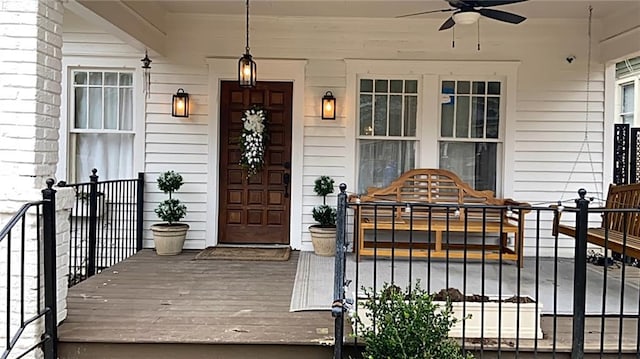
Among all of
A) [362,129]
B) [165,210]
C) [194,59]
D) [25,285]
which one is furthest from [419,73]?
[25,285]

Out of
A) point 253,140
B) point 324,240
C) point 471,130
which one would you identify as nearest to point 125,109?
point 253,140

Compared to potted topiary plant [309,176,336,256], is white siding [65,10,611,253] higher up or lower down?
higher up

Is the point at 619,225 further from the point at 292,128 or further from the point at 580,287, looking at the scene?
the point at 292,128

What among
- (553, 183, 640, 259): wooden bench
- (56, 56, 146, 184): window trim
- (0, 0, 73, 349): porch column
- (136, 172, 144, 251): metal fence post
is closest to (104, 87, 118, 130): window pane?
(56, 56, 146, 184): window trim

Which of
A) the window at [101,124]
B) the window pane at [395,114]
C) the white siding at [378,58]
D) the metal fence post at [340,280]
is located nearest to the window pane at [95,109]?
the window at [101,124]

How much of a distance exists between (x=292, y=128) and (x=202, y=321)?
3229mm

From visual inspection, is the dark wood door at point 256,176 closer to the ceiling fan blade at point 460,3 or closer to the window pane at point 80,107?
the window pane at point 80,107

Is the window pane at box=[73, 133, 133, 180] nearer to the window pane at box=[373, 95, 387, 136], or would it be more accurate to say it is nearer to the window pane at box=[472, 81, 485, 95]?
the window pane at box=[373, 95, 387, 136]

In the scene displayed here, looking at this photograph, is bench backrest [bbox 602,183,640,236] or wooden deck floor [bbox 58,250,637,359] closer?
wooden deck floor [bbox 58,250,637,359]

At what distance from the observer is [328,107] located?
6.14 meters

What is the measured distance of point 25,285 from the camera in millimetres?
3180

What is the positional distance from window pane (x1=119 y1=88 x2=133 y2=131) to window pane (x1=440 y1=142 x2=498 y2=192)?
3874mm

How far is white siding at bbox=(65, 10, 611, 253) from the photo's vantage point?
6168 mm

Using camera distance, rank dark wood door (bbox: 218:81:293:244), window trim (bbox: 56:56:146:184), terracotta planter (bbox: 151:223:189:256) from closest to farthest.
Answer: terracotta planter (bbox: 151:223:189:256), window trim (bbox: 56:56:146:184), dark wood door (bbox: 218:81:293:244)
